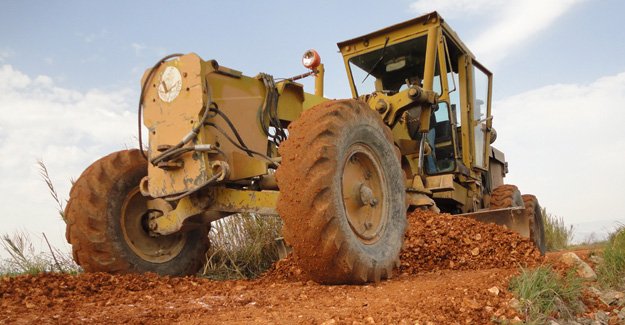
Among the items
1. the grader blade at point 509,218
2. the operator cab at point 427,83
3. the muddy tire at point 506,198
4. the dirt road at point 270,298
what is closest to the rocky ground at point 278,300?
the dirt road at point 270,298

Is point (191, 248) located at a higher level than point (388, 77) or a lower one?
lower

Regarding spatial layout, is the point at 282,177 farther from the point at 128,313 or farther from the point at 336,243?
the point at 128,313

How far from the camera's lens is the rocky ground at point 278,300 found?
242 centimetres

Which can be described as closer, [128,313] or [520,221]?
[128,313]

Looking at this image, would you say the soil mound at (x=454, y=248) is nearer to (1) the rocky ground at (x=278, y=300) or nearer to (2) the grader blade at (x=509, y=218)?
(1) the rocky ground at (x=278, y=300)

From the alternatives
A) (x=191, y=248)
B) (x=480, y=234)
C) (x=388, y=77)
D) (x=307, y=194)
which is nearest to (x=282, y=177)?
(x=307, y=194)

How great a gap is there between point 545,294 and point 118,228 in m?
2.98

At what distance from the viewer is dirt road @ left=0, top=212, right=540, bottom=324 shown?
95.3 inches

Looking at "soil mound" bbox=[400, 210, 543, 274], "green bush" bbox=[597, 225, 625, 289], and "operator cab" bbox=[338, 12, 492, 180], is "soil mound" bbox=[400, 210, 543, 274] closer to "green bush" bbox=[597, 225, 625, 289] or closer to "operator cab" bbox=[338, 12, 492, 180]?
"green bush" bbox=[597, 225, 625, 289]

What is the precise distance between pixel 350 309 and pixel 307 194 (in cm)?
87

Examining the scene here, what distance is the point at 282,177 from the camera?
331 centimetres

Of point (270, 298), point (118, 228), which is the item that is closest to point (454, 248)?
point (270, 298)

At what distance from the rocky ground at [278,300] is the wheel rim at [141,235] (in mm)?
422

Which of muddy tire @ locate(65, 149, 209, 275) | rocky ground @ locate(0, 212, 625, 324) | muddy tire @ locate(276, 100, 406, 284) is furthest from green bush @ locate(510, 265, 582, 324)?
muddy tire @ locate(65, 149, 209, 275)
